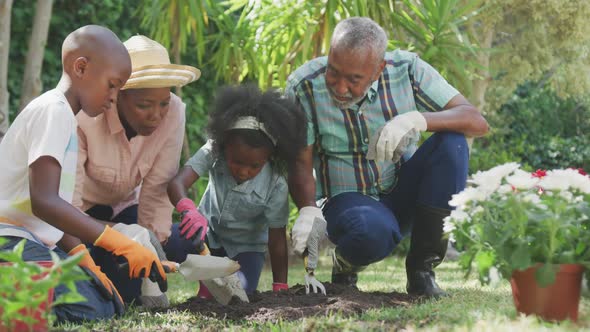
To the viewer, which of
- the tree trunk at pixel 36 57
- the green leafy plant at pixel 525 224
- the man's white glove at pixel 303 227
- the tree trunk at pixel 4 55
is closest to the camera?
the green leafy plant at pixel 525 224

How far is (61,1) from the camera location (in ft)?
20.7

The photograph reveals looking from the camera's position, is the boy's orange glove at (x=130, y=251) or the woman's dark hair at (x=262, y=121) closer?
the boy's orange glove at (x=130, y=251)

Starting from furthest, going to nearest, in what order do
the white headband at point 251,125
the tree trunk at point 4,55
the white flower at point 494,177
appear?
the tree trunk at point 4,55 < the white headband at point 251,125 < the white flower at point 494,177

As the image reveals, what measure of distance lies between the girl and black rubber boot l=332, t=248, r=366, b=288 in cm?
23

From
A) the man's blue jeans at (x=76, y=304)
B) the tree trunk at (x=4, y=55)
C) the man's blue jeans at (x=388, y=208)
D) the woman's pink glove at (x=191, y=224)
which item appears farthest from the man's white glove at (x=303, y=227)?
the tree trunk at (x=4, y=55)

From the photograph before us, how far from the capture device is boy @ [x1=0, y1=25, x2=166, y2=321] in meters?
2.53

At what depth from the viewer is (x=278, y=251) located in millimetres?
3514

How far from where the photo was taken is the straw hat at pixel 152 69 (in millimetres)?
3137

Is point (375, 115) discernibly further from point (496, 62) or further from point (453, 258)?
point (496, 62)

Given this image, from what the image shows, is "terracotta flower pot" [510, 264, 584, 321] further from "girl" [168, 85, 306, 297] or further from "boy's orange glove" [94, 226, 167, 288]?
"girl" [168, 85, 306, 297]

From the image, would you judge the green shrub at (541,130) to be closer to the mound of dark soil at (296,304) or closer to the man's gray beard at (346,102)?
the man's gray beard at (346,102)

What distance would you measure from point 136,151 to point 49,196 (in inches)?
35.3

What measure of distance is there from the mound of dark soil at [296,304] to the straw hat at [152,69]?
870 mm

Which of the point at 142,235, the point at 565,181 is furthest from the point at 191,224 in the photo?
the point at 565,181
